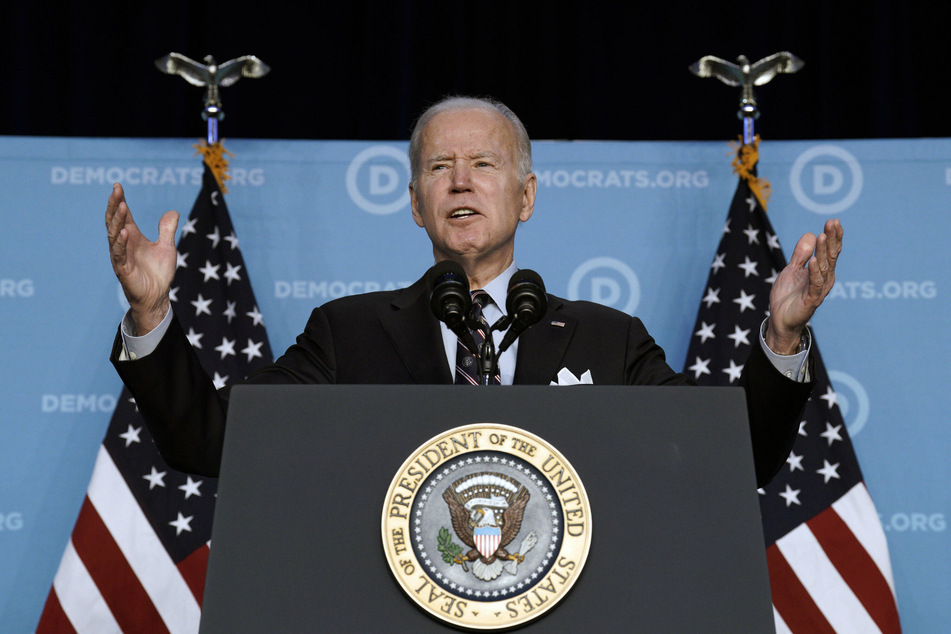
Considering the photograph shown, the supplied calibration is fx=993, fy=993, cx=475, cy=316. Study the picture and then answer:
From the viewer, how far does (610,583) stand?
1.09 m

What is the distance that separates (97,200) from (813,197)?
256 cm

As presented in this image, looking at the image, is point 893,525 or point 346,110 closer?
point 893,525

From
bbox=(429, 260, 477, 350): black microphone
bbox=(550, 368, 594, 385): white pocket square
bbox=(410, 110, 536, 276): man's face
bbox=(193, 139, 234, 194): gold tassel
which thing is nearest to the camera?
bbox=(429, 260, 477, 350): black microphone

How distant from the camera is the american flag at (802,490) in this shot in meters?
3.15

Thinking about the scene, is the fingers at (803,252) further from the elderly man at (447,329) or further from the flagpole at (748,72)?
the flagpole at (748,72)

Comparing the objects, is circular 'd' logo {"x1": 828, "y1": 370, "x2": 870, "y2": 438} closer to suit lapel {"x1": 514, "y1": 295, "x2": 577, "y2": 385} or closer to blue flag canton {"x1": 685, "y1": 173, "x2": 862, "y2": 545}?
blue flag canton {"x1": 685, "y1": 173, "x2": 862, "y2": 545}

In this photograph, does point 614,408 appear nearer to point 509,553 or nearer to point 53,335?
point 509,553

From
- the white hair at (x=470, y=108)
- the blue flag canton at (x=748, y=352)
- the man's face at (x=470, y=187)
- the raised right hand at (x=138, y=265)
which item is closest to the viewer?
the raised right hand at (x=138, y=265)

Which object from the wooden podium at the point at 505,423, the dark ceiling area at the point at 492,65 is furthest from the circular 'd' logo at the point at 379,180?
the wooden podium at the point at 505,423

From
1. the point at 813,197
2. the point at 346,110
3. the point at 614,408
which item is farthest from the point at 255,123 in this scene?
the point at 614,408

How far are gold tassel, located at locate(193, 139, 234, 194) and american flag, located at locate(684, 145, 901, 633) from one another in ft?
5.74

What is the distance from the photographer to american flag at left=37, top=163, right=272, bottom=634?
311 centimetres

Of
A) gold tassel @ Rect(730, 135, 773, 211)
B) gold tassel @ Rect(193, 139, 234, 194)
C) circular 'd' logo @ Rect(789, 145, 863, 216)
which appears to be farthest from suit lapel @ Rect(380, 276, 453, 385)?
circular 'd' logo @ Rect(789, 145, 863, 216)

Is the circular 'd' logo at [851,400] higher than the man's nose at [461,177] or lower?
lower
